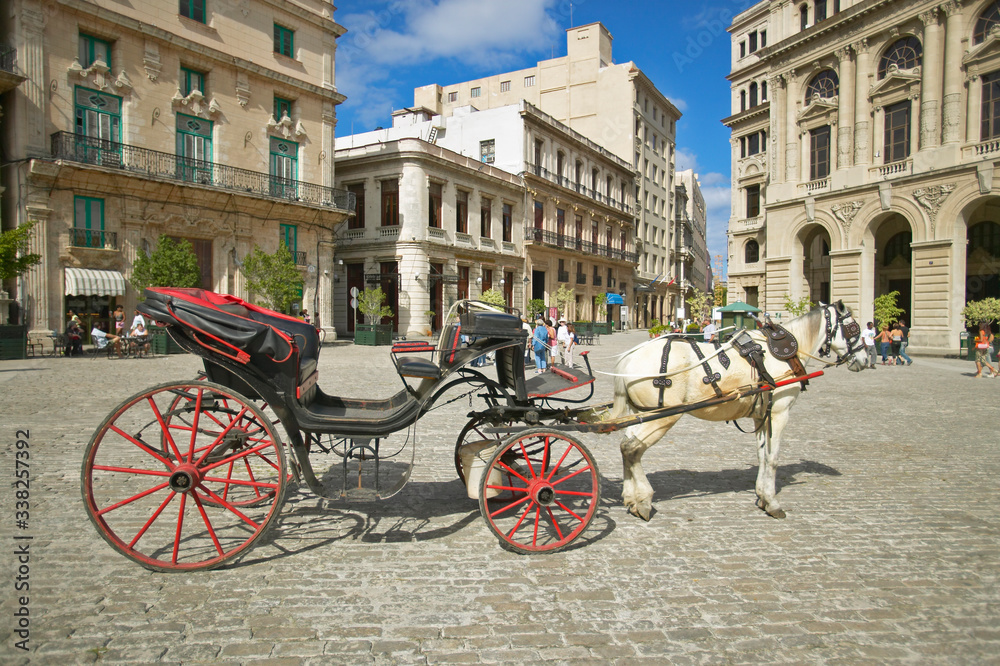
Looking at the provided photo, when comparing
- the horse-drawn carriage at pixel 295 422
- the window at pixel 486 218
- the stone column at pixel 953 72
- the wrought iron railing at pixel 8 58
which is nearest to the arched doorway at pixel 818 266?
the stone column at pixel 953 72

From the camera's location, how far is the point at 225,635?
3.00 meters

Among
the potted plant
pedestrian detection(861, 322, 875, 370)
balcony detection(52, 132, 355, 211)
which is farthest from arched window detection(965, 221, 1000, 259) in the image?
balcony detection(52, 132, 355, 211)

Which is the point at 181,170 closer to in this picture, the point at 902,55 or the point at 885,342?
the point at 885,342

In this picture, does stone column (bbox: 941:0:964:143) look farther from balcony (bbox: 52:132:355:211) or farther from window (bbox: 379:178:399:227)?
balcony (bbox: 52:132:355:211)

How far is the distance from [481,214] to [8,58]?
23.1 m

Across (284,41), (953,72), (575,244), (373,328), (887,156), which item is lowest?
(373,328)

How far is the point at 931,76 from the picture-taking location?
973 inches

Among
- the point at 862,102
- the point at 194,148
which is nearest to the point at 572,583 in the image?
the point at 194,148

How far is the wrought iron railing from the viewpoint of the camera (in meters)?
18.8

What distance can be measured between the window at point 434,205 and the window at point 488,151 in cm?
797

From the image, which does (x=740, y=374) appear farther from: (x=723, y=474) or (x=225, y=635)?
(x=225, y=635)

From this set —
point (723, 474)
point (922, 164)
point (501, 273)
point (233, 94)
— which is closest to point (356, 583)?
point (723, 474)

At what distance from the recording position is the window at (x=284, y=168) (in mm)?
26450

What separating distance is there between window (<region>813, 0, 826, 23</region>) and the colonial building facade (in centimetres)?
1658
